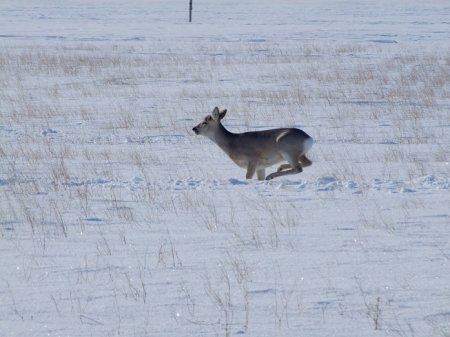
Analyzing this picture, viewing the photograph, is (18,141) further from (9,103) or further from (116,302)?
(116,302)

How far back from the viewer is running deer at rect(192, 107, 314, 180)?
11.5 metres

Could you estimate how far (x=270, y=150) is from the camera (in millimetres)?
11641

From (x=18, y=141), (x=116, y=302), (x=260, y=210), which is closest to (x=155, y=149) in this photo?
(x=18, y=141)

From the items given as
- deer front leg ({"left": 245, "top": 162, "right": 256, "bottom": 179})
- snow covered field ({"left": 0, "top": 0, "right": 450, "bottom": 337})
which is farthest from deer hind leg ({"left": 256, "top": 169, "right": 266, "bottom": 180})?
snow covered field ({"left": 0, "top": 0, "right": 450, "bottom": 337})

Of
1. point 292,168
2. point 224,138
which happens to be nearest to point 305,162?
point 292,168

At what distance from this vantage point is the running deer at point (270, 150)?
11.5m

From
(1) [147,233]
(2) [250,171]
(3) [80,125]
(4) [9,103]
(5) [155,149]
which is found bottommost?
(1) [147,233]

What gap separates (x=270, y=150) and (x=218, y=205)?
2.57 metres

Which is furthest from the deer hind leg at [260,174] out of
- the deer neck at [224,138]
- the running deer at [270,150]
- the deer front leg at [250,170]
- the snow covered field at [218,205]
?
the deer neck at [224,138]

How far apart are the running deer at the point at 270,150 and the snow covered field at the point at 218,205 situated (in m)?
0.22

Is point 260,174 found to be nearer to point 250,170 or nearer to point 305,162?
point 250,170

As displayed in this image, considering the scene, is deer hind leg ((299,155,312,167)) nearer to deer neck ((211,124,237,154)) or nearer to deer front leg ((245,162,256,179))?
deer front leg ((245,162,256,179))

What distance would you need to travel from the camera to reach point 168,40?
40094mm

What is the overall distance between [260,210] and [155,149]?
5.30 m
